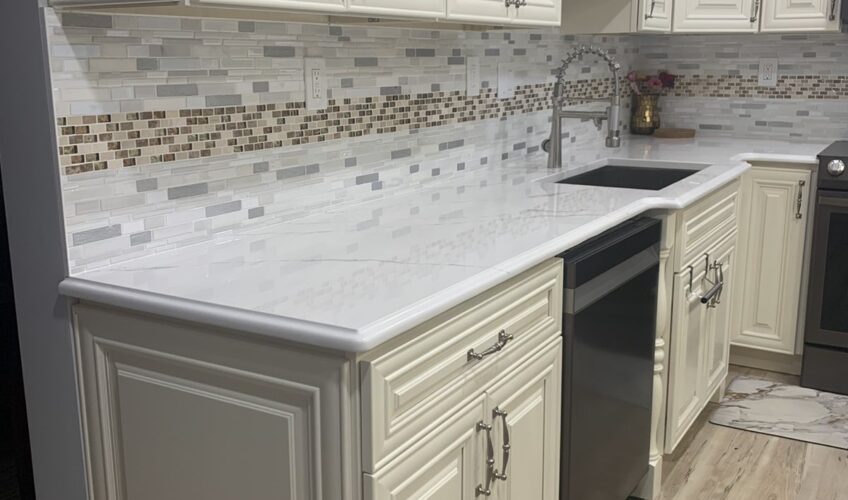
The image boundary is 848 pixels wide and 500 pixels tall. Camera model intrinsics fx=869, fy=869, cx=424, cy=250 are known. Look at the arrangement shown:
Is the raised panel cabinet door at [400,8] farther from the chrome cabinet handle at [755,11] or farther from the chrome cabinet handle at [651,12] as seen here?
the chrome cabinet handle at [755,11]

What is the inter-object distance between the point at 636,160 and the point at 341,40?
1.39 metres

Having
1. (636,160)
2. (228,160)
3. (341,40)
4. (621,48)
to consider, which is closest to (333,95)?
(341,40)

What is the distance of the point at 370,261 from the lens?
5.14ft

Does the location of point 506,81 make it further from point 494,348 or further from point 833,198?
point 494,348

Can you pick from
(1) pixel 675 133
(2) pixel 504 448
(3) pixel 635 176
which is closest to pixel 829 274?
(3) pixel 635 176

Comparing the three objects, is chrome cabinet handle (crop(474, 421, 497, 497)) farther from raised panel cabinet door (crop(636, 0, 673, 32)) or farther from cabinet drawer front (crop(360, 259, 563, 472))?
raised panel cabinet door (crop(636, 0, 673, 32))

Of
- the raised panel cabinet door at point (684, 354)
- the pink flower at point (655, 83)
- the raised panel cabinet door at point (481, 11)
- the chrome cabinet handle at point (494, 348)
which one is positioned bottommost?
the raised panel cabinet door at point (684, 354)

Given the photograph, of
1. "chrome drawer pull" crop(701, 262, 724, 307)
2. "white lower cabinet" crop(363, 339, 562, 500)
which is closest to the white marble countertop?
"white lower cabinet" crop(363, 339, 562, 500)

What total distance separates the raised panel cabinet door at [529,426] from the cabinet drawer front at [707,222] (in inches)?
31.1

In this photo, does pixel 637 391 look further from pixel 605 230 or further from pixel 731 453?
pixel 731 453

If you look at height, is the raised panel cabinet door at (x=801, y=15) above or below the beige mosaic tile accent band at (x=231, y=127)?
above

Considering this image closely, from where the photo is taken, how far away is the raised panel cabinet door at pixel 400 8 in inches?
61.3

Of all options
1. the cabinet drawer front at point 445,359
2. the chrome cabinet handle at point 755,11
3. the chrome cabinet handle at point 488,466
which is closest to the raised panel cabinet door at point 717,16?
the chrome cabinet handle at point 755,11

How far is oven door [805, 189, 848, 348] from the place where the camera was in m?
3.09
